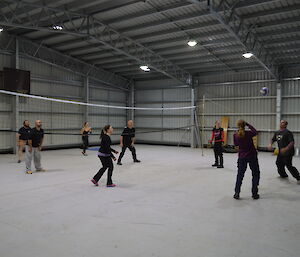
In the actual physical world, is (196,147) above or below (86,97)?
below

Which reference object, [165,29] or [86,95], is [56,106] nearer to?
[86,95]

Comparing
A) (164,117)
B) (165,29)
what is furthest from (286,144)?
(164,117)

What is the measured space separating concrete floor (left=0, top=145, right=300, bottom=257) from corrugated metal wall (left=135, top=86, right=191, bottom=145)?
429 inches

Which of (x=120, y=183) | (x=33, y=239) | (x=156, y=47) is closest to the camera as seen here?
(x=33, y=239)

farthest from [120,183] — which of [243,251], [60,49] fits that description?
[60,49]

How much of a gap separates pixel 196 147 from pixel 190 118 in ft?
6.26

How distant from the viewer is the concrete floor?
3.53 meters

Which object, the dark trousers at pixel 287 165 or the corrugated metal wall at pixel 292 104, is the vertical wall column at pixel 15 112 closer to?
the dark trousers at pixel 287 165

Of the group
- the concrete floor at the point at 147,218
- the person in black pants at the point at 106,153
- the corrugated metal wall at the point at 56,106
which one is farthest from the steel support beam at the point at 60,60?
the person in black pants at the point at 106,153

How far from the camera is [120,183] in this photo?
7297 millimetres

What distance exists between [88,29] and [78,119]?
7.30 m

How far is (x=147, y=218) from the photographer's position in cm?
463

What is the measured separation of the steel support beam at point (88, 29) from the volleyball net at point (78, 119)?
2692 mm

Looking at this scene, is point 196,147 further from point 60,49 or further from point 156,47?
point 60,49
